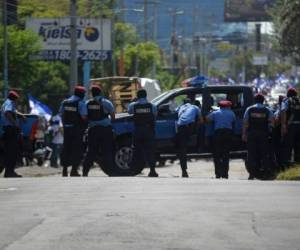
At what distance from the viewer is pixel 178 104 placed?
22.3m

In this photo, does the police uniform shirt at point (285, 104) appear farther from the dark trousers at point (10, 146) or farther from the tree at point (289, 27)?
the tree at point (289, 27)

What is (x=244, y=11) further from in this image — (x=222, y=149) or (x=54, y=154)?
(x=222, y=149)

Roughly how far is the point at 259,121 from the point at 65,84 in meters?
36.7

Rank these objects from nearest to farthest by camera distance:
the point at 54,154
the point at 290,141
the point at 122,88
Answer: the point at 290,141 < the point at 54,154 < the point at 122,88

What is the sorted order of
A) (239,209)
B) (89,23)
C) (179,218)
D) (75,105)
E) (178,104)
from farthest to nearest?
(89,23)
(178,104)
(75,105)
(239,209)
(179,218)

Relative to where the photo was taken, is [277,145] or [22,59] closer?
[277,145]

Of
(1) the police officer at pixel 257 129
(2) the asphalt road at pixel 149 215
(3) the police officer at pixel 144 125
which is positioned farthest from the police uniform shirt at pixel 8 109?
(1) the police officer at pixel 257 129

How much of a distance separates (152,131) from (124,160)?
144 cm

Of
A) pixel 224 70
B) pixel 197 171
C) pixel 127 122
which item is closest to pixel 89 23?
pixel 197 171

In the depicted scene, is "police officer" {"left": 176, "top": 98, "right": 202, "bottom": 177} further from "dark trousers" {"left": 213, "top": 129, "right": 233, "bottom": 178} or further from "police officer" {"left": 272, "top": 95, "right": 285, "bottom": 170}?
"police officer" {"left": 272, "top": 95, "right": 285, "bottom": 170}

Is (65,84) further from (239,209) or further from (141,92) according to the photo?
(239,209)

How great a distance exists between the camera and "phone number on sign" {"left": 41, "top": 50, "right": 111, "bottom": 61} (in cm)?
5241

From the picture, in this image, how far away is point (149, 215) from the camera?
1214 cm

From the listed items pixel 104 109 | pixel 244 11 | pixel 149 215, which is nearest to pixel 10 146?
pixel 104 109
